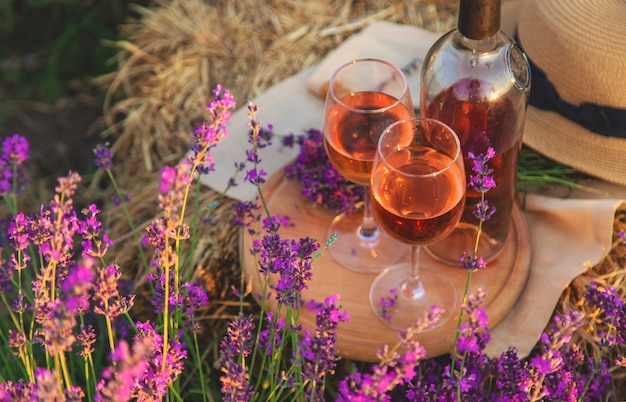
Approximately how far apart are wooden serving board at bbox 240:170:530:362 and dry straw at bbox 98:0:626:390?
367mm

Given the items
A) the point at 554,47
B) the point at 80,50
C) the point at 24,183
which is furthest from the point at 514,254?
the point at 80,50

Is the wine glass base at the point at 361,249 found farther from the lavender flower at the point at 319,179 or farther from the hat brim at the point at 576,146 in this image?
the hat brim at the point at 576,146

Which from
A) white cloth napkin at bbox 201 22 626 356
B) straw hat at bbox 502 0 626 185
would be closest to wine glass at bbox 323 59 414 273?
white cloth napkin at bbox 201 22 626 356

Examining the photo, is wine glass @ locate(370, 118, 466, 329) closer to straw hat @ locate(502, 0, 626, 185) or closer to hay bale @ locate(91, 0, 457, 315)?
straw hat @ locate(502, 0, 626, 185)

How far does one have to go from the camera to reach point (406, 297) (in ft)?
5.34

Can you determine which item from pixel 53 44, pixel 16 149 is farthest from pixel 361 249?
pixel 53 44

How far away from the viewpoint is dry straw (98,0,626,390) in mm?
2250

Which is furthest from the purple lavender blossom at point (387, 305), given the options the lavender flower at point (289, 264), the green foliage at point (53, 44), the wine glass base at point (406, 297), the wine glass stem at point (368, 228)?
the green foliage at point (53, 44)

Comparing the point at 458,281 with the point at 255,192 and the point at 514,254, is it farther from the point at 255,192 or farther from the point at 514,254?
the point at 255,192

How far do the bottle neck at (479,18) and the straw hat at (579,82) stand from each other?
1.33 ft

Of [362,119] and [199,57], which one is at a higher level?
[362,119]

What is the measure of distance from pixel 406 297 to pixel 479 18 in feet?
2.07

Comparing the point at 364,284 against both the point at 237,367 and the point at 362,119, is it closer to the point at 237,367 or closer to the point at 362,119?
the point at 362,119

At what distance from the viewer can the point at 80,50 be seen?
300 cm
